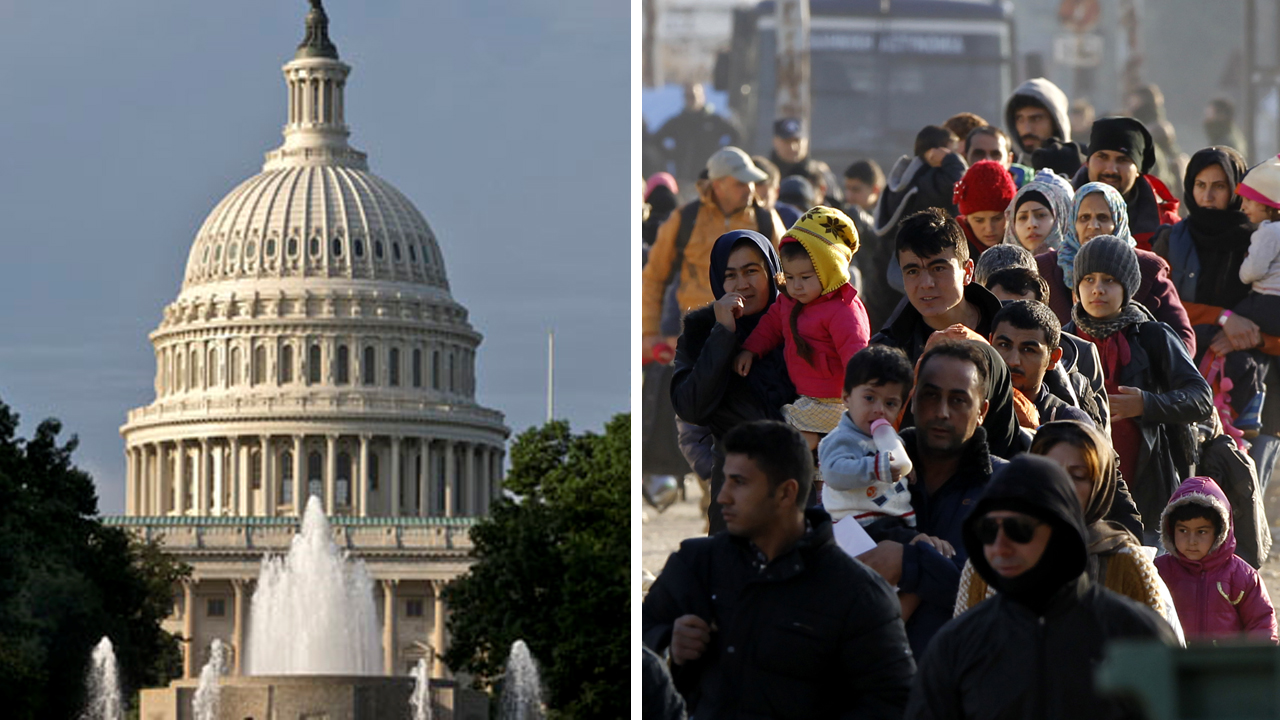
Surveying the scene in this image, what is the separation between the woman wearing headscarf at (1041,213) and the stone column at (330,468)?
329ft

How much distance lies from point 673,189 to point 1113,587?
15.9 metres

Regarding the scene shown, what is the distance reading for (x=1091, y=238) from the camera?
40.4ft

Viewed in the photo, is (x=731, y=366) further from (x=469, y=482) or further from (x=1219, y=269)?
(x=469, y=482)

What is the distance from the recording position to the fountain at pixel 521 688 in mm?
56062

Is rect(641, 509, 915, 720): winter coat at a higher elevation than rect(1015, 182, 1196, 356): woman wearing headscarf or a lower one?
lower

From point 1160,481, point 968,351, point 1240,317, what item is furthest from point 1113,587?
point 1240,317

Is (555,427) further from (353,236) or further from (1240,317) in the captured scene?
(353,236)

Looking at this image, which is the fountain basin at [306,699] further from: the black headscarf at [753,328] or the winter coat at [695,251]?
the black headscarf at [753,328]

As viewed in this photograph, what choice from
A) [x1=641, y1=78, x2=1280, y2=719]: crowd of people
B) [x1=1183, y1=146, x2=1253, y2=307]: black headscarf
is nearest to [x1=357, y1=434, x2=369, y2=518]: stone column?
[x1=641, y1=78, x2=1280, y2=719]: crowd of people

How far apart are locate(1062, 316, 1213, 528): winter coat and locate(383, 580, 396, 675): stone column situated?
291 ft

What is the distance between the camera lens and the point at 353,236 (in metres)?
119

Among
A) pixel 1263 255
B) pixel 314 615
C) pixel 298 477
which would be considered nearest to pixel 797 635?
pixel 1263 255

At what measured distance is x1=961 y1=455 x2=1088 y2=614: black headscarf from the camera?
22.5ft

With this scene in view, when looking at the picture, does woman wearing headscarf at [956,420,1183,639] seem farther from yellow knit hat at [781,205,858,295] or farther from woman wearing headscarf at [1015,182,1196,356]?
woman wearing headscarf at [1015,182,1196,356]
